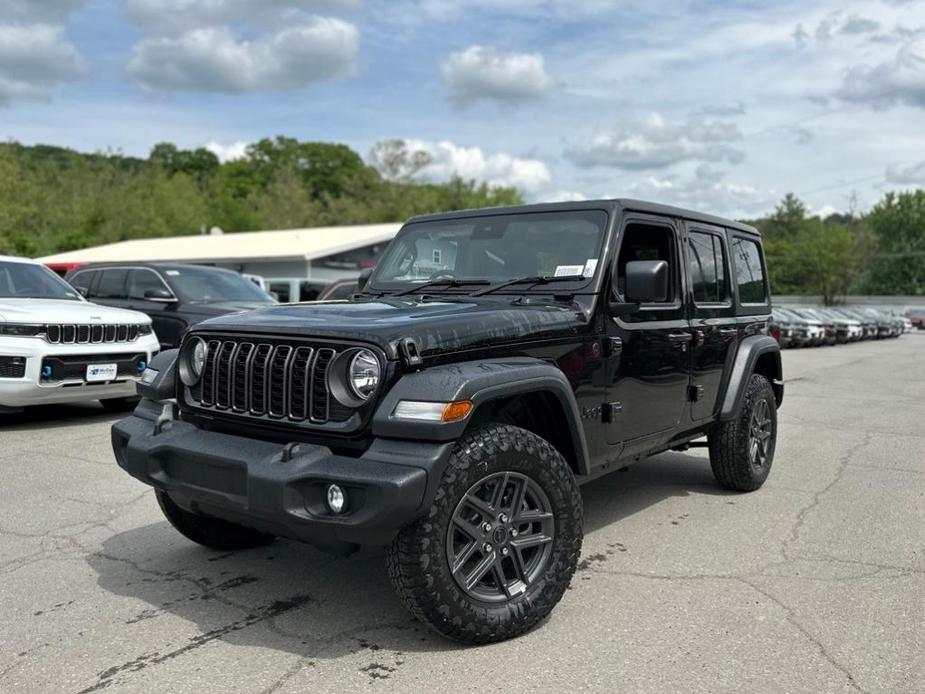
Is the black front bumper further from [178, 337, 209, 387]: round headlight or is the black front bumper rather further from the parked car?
the parked car

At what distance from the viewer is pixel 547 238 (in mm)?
4398

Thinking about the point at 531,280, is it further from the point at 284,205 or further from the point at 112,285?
the point at 284,205

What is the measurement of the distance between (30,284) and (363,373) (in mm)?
6892

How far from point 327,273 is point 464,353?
95.2ft

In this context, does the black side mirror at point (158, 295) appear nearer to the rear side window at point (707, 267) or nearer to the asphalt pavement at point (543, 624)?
the asphalt pavement at point (543, 624)

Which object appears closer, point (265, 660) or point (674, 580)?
point (265, 660)

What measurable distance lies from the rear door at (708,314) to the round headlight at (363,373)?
2420mm

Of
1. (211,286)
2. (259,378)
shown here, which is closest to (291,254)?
(211,286)

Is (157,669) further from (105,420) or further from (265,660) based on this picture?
(105,420)

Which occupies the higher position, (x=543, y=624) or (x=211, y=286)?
(x=211, y=286)

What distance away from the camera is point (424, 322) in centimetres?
331

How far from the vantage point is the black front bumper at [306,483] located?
2.88 meters

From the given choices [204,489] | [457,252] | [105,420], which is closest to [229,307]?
[105,420]

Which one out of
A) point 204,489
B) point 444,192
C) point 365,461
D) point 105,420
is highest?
point 444,192
